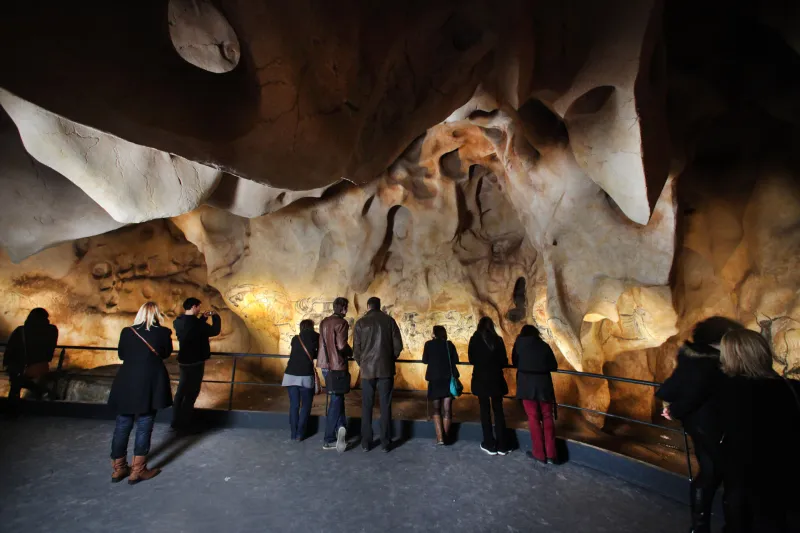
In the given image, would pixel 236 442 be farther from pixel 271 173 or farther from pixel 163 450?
pixel 271 173

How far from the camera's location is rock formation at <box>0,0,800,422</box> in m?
2.47

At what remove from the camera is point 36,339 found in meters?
5.68

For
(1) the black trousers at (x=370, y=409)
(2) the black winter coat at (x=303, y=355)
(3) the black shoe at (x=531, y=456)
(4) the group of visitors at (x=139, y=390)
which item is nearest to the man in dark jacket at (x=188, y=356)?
(4) the group of visitors at (x=139, y=390)

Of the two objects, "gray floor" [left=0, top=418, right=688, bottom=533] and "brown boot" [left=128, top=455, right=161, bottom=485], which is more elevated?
"brown boot" [left=128, top=455, right=161, bottom=485]

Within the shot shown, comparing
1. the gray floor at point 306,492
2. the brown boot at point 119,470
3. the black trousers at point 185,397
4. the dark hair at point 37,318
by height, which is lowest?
the gray floor at point 306,492

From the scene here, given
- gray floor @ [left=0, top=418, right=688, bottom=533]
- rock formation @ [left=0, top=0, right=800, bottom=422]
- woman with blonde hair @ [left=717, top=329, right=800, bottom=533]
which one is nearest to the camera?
woman with blonde hair @ [left=717, top=329, right=800, bottom=533]

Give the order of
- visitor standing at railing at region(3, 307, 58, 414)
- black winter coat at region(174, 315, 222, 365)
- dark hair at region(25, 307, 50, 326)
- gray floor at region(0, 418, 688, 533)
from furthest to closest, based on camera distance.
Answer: dark hair at region(25, 307, 50, 326), visitor standing at railing at region(3, 307, 58, 414), black winter coat at region(174, 315, 222, 365), gray floor at region(0, 418, 688, 533)

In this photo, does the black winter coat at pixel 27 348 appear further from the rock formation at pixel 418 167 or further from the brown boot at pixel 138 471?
the brown boot at pixel 138 471

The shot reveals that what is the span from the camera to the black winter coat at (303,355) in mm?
4832

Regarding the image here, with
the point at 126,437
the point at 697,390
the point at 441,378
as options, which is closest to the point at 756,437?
the point at 697,390

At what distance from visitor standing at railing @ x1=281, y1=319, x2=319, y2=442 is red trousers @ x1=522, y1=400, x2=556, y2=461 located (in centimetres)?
235

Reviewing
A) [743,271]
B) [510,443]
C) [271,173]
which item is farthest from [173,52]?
[743,271]

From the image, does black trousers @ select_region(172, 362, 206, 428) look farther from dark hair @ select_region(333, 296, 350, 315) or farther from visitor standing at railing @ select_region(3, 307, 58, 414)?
visitor standing at railing @ select_region(3, 307, 58, 414)

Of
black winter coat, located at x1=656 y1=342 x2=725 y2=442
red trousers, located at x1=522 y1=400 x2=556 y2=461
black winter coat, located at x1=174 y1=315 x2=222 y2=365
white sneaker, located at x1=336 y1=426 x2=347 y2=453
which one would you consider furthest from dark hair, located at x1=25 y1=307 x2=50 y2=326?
black winter coat, located at x1=656 y1=342 x2=725 y2=442
